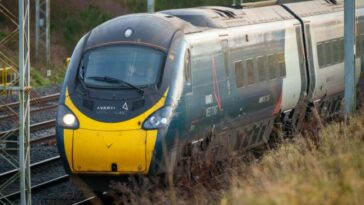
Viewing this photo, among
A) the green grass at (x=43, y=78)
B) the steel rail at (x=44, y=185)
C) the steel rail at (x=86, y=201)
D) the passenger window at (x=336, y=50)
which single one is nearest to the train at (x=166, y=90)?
the steel rail at (x=86, y=201)

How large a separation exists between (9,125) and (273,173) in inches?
531

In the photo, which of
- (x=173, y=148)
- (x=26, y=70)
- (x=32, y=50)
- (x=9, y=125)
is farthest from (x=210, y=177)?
(x=32, y=50)

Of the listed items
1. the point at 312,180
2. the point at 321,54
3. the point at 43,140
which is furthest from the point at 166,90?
the point at 43,140

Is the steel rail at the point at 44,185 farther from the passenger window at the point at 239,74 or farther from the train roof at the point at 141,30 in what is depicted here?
the passenger window at the point at 239,74

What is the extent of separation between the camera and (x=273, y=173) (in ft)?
30.1

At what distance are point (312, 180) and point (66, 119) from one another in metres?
5.53

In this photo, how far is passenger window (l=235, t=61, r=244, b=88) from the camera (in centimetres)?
1490

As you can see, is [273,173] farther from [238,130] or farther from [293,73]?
[293,73]

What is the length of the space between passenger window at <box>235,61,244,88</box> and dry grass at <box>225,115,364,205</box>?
3.95 meters

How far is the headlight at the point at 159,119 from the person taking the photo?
487 inches

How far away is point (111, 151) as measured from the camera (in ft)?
40.4

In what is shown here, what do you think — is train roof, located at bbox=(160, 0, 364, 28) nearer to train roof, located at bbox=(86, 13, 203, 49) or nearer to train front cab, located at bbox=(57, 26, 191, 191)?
train roof, located at bbox=(86, 13, 203, 49)

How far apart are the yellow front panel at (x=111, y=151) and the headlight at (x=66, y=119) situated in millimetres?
252

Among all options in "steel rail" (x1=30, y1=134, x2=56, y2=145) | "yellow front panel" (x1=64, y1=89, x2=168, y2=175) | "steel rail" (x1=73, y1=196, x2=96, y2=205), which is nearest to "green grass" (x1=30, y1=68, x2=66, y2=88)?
"steel rail" (x1=30, y1=134, x2=56, y2=145)
